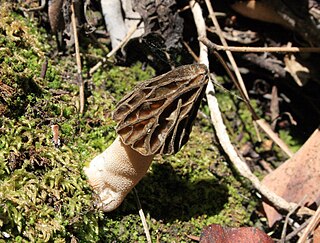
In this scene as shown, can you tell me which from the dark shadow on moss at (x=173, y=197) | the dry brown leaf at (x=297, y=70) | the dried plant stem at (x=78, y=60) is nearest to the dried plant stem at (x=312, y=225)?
the dark shadow on moss at (x=173, y=197)

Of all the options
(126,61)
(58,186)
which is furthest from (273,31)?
(58,186)

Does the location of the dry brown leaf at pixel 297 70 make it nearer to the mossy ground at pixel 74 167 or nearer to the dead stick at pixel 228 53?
the dead stick at pixel 228 53

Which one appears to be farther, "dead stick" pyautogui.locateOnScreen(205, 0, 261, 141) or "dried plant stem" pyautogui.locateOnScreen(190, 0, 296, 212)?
"dead stick" pyautogui.locateOnScreen(205, 0, 261, 141)

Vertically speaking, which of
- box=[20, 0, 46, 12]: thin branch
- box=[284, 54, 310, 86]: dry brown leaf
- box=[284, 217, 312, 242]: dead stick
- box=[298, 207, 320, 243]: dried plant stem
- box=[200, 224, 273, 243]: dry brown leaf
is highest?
box=[20, 0, 46, 12]: thin branch

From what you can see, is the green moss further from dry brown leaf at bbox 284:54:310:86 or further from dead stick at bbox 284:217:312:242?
dry brown leaf at bbox 284:54:310:86

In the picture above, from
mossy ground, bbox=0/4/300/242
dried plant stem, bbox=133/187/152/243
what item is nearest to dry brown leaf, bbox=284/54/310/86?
mossy ground, bbox=0/4/300/242

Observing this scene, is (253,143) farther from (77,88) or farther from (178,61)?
(77,88)
